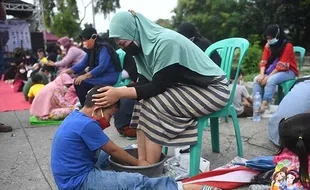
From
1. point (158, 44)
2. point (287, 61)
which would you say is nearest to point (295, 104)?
point (158, 44)

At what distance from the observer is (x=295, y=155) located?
1.69 metres

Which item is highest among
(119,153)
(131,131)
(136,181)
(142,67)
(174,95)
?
(142,67)

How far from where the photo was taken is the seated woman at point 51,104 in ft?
14.3

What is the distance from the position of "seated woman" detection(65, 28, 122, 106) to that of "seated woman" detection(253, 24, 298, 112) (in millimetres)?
2069

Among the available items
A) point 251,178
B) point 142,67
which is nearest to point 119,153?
point 142,67

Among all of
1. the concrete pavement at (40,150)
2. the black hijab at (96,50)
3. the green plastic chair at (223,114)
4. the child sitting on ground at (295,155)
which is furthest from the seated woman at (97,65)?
the child sitting on ground at (295,155)

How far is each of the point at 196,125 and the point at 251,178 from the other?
537 mm

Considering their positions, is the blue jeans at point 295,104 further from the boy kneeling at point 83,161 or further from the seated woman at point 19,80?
the seated woman at point 19,80

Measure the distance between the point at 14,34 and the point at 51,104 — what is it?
36.3ft

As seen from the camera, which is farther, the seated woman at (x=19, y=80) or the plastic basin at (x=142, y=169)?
the seated woman at (x=19, y=80)

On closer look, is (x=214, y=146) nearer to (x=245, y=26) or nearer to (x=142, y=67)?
(x=142, y=67)

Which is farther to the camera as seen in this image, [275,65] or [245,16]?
[245,16]

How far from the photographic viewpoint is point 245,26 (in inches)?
512

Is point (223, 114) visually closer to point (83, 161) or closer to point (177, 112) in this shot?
point (177, 112)
